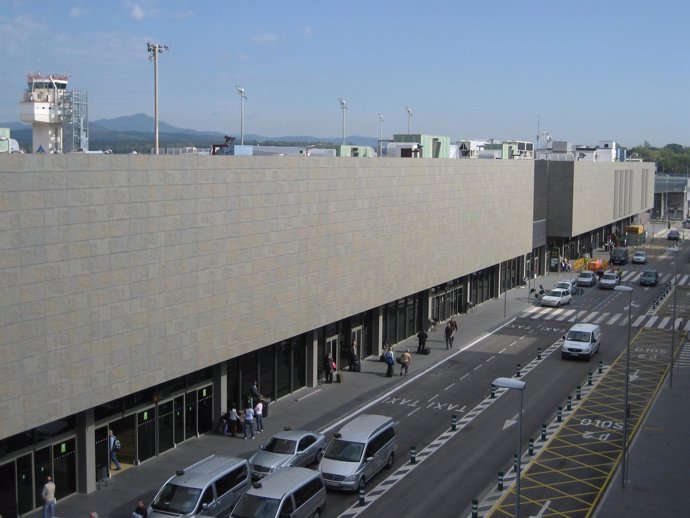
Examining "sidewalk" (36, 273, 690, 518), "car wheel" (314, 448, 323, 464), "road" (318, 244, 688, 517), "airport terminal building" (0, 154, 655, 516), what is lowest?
"road" (318, 244, 688, 517)

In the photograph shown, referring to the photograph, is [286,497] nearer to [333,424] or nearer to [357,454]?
[357,454]

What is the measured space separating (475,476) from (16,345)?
1493 cm

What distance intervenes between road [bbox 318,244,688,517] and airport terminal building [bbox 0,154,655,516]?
5112 millimetres

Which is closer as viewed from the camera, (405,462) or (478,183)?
(405,462)

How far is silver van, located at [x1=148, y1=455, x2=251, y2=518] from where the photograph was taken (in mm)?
22781

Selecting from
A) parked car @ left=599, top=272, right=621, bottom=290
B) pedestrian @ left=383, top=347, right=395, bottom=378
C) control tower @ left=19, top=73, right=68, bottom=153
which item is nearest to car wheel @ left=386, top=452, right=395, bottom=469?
pedestrian @ left=383, top=347, right=395, bottom=378

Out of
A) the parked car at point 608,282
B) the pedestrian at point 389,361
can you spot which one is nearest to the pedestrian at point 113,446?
the pedestrian at point 389,361

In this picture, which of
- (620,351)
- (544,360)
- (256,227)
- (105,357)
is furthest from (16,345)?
(620,351)

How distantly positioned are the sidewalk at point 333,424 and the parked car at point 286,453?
8.60 feet

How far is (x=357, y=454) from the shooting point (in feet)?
88.1

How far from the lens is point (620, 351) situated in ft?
159

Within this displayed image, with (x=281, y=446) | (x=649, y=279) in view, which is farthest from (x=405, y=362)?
(x=649, y=279)

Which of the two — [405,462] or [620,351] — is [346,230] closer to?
[405,462]

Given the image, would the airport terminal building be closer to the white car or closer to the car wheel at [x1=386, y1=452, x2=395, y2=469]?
the car wheel at [x1=386, y1=452, x2=395, y2=469]
